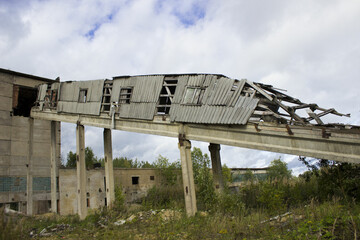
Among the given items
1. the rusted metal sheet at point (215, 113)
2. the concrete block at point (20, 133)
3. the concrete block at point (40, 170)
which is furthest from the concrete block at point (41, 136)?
the rusted metal sheet at point (215, 113)

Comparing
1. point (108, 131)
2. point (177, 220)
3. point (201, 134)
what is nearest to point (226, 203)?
point (177, 220)

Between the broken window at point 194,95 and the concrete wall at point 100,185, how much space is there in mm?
15162

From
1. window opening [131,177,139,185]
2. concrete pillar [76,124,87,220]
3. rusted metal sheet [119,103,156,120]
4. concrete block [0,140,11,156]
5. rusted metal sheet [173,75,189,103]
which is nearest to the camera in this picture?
rusted metal sheet [173,75,189,103]

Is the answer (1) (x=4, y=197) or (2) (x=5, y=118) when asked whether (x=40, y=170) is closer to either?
(1) (x=4, y=197)

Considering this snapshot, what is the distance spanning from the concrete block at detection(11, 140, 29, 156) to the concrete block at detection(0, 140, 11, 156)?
0.88ft

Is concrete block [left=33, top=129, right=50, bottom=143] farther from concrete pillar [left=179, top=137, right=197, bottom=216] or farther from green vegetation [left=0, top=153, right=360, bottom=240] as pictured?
concrete pillar [left=179, top=137, right=197, bottom=216]

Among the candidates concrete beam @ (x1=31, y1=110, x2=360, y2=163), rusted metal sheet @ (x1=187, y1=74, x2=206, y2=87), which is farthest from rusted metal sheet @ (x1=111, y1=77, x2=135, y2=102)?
rusted metal sheet @ (x1=187, y1=74, x2=206, y2=87)

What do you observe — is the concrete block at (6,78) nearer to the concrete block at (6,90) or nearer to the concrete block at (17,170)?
the concrete block at (6,90)

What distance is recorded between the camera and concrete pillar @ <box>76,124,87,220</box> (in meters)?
15.3

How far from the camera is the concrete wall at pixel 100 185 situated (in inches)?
917

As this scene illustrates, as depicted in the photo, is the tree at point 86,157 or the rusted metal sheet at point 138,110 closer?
the rusted metal sheet at point 138,110

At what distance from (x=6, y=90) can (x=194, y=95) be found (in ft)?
54.9

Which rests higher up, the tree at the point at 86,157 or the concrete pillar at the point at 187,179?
the tree at the point at 86,157

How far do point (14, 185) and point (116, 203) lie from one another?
10.3 metres
